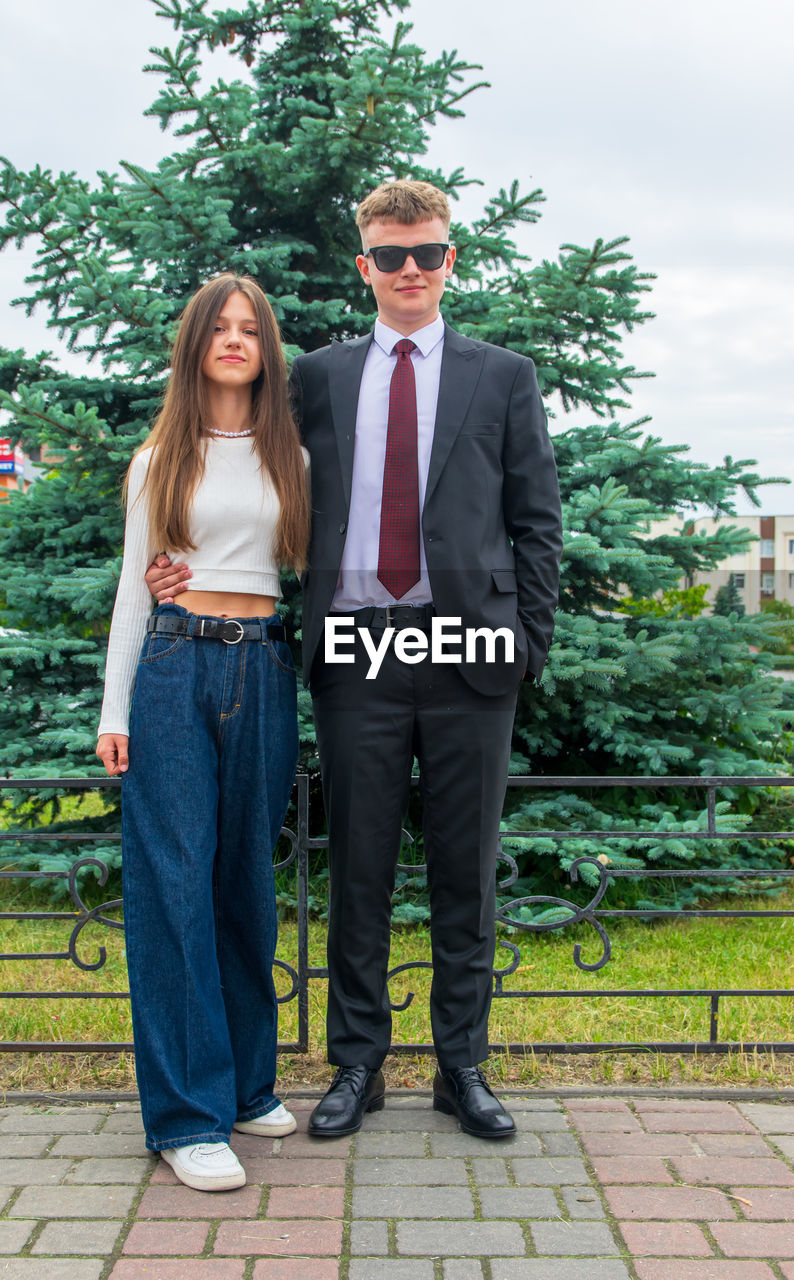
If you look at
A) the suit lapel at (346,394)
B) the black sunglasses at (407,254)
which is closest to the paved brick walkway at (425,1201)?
the suit lapel at (346,394)

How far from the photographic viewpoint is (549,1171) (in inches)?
106

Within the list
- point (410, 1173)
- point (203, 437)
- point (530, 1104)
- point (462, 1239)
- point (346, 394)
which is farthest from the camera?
point (530, 1104)

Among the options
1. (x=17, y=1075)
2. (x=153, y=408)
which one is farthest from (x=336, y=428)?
(x=153, y=408)

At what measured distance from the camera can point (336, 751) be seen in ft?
9.40

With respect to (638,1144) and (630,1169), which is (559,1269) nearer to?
(630,1169)

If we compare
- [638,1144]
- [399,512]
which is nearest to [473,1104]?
[638,1144]

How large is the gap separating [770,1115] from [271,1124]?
1.36 metres

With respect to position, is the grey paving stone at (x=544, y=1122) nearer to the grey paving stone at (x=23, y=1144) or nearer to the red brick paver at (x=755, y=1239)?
the red brick paver at (x=755, y=1239)

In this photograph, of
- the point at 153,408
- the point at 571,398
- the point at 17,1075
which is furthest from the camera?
the point at 571,398

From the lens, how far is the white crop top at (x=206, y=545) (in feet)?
8.94

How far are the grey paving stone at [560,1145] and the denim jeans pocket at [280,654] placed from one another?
138 cm

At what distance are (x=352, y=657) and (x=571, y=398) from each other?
340 centimetres

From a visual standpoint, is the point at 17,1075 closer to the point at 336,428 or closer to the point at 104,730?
the point at 104,730

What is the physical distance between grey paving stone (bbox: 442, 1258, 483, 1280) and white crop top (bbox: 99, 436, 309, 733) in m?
1.37
